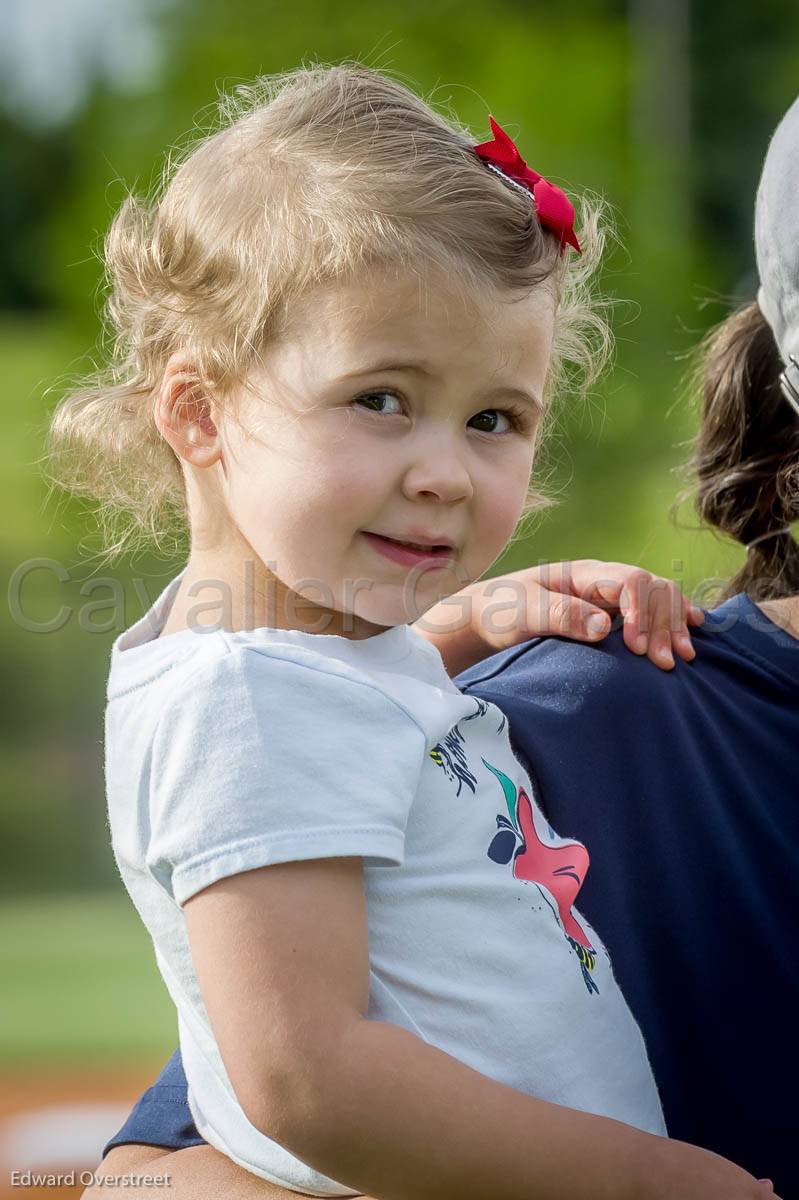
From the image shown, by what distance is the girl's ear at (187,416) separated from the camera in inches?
55.5

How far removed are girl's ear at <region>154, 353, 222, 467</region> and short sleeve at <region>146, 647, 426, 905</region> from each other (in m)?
0.26

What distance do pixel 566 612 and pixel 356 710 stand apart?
456 mm

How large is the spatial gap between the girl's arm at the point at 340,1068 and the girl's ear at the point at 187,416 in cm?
45

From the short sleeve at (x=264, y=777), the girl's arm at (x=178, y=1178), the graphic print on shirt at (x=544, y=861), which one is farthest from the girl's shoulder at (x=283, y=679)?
the girl's arm at (x=178, y=1178)

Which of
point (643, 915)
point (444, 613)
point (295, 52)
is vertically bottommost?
point (643, 915)

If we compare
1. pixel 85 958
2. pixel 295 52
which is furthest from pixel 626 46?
pixel 85 958

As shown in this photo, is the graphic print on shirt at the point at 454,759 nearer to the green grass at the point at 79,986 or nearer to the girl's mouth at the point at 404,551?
the girl's mouth at the point at 404,551

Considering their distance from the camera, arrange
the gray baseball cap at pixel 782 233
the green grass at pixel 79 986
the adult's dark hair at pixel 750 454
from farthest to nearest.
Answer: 1. the green grass at pixel 79 986
2. the adult's dark hair at pixel 750 454
3. the gray baseball cap at pixel 782 233

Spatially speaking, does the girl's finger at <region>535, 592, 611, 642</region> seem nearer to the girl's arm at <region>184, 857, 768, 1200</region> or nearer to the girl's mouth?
the girl's mouth

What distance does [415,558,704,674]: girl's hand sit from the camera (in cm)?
162

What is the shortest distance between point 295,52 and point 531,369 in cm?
1599

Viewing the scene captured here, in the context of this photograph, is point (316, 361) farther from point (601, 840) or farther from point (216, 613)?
point (601, 840)

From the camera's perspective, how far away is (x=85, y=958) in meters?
8.10

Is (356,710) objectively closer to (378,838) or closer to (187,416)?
(378,838)
